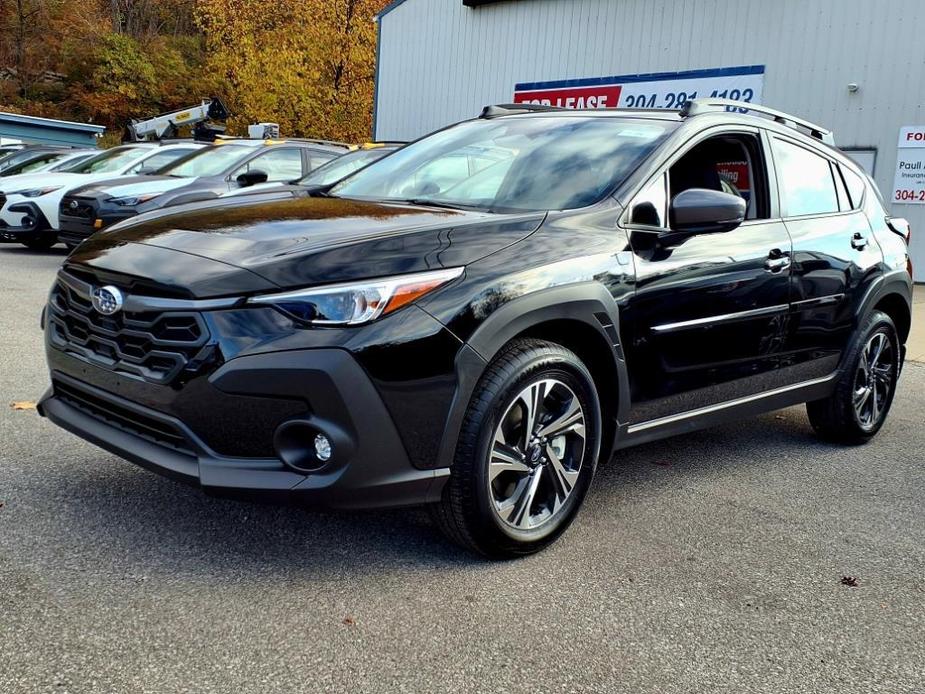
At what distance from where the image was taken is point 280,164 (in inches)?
459

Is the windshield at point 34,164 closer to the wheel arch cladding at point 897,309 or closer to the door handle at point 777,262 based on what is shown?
the wheel arch cladding at point 897,309

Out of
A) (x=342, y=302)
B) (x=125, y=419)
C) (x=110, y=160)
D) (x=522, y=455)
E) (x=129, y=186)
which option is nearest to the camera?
(x=342, y=302)

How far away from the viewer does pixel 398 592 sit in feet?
10.1

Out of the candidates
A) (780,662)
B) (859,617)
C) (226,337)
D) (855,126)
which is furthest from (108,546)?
(855,126)

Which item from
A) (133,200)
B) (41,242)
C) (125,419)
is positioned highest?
(133,200)

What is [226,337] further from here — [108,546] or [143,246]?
[108,546]

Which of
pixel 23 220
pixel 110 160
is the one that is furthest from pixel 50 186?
pixel 110 160

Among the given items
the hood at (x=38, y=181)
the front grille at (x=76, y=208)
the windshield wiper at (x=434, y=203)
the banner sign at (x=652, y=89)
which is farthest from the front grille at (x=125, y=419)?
the banner sign at (x=652, y=89)

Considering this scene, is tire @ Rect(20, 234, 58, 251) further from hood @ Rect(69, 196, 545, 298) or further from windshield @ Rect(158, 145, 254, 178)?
hood @ Rect(69, 196, 545, 298)

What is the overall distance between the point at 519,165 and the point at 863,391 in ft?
8.10

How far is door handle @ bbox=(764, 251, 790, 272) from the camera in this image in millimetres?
4266

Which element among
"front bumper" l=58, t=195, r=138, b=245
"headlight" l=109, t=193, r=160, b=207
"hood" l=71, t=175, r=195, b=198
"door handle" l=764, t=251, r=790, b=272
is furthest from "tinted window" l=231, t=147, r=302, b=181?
"door handle" l=764, t=251, r=790, b=272

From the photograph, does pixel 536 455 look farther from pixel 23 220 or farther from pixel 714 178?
pixel 23 220

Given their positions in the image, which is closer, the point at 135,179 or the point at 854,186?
the point at 854,186
